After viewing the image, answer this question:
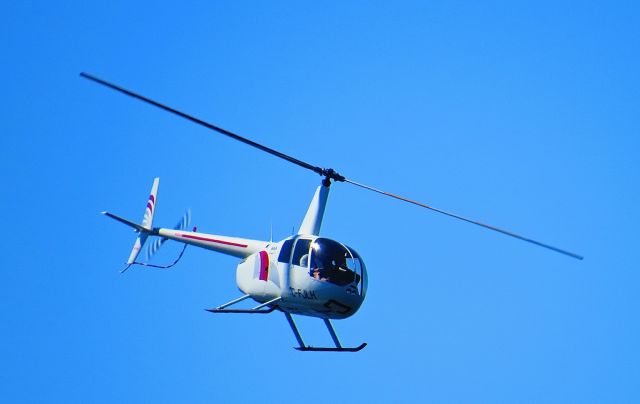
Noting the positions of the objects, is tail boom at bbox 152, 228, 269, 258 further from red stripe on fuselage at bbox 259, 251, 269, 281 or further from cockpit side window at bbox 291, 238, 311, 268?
cockpit side window at bbox 291, 238, 311, 268

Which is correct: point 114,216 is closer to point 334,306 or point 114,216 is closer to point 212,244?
point 212,244

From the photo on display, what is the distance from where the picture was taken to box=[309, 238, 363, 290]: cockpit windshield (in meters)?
27.3

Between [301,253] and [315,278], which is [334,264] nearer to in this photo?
[315,278]

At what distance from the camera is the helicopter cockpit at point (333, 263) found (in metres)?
27.3

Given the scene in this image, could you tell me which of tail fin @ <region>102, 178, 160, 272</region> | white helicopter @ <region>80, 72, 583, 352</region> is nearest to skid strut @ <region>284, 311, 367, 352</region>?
white helicopter @ <region>80, 72, 583, 352</region>

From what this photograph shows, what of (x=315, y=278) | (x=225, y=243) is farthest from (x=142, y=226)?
(x=315, y=278)

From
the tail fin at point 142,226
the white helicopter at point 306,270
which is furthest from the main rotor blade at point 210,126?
the tail fin at point 142,226

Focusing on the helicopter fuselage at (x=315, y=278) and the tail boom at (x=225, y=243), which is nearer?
the helicopter fuselage at (x=315, y=278)

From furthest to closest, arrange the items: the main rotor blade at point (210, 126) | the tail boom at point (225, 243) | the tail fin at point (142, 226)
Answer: the tail fin at point (142, 226) → the tail boom at point (225, 243) → the main rotor blade at point (210, 126)

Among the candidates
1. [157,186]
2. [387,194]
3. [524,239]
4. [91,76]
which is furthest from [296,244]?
[157,186]

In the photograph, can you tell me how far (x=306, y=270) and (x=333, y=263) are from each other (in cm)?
80

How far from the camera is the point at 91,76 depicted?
22531 mm

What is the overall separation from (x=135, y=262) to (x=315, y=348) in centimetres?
1047

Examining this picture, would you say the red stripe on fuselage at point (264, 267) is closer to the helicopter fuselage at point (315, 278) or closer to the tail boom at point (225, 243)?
the helicopter fuselage at point (315, 278)
